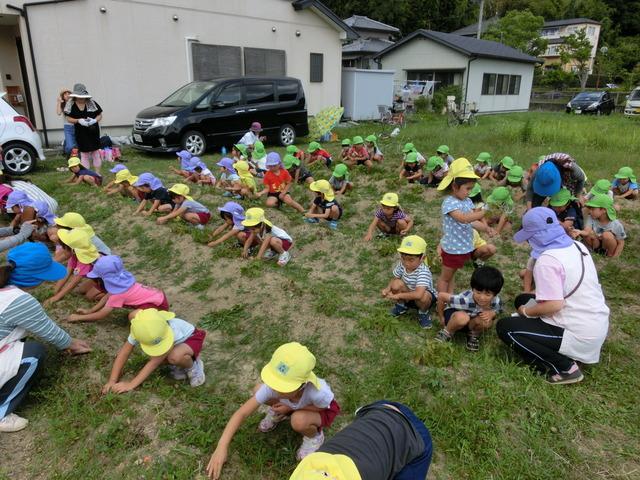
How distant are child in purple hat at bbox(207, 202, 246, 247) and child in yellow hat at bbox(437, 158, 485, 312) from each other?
2652 mm

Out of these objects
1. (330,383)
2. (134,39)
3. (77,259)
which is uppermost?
(134,39)

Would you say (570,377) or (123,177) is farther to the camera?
(123,177)

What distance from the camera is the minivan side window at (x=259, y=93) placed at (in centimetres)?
1148

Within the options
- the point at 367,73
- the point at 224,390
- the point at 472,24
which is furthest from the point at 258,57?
the point at 472,24

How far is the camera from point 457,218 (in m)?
4.02

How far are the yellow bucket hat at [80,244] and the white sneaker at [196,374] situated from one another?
1512mm

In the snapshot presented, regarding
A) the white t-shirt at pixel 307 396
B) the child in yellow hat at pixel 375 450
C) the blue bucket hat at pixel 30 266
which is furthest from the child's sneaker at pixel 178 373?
the child in yellow hat at pixel 375 450

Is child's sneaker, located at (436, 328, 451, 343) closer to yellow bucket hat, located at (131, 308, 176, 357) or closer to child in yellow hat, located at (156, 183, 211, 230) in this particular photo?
yellow bucket hat, located at (131, 308, 176, 357)

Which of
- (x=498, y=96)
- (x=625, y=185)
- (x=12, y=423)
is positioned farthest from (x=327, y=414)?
(x=498, y=96)

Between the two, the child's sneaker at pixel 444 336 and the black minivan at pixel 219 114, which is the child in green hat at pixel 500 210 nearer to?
the child's sneaker at pixel 444 336

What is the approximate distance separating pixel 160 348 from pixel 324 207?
4276 mm

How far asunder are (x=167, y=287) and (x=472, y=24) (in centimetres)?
5177

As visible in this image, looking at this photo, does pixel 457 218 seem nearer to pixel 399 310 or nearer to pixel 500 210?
pixel 399 310

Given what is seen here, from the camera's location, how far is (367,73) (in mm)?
17453
